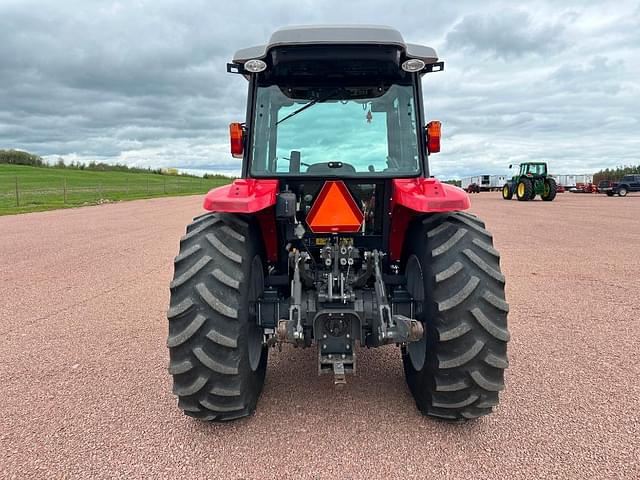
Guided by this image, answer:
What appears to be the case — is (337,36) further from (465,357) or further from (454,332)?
(465,357)

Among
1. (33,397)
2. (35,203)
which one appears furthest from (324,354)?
(35,203)

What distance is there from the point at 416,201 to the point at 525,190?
29.9 metres

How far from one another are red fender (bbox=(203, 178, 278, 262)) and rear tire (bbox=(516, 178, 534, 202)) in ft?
97.2

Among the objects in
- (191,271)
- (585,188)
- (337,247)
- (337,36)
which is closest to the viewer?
(191,271)

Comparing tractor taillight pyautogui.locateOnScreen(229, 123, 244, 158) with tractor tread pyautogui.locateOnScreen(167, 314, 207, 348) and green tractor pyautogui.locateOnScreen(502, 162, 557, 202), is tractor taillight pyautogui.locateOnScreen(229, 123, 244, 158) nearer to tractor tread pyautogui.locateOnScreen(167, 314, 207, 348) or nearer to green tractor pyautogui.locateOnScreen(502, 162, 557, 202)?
tractor tread pyautogui.locateOnScreen(167, 314, 207, 348)

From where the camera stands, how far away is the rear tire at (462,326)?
2.62m

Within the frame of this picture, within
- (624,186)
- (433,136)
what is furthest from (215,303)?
(624,186)

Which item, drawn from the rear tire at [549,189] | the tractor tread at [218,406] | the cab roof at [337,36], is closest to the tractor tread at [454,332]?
the tractor tread at [218,406]

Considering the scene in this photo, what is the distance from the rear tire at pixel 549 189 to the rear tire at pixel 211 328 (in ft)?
101

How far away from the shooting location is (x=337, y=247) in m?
3.17

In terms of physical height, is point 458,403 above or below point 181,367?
below

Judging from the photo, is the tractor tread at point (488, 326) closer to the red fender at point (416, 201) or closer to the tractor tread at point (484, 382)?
the tractor tread at point (484, 382)

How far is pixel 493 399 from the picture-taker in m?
2.69

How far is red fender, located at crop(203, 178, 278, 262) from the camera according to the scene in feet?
9.02
